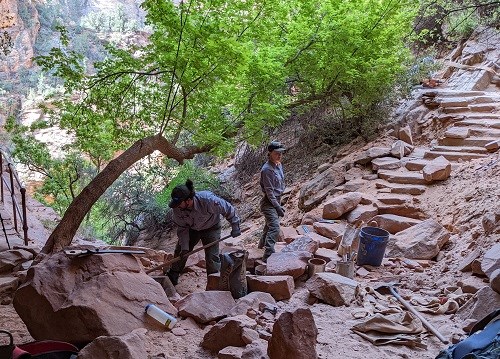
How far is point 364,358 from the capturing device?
11.2 feet

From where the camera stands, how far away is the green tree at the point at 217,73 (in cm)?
630

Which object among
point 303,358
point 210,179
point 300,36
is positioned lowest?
point 303,358

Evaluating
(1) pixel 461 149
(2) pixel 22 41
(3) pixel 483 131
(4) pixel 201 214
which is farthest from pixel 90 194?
(2) pixel 22 41

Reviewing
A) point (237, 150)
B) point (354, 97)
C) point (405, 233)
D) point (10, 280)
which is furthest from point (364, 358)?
point (237, 150)

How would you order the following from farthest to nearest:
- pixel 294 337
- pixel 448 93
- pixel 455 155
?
pixel 448 93, pixel 455 155, pixel 294 337

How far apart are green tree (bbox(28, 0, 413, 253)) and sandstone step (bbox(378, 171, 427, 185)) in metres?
2.45

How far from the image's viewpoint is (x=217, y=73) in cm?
660

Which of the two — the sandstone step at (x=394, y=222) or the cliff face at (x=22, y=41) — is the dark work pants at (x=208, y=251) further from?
the cliff face at (x=22, y=41)

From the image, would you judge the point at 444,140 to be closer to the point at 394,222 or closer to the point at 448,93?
the point at 448,93

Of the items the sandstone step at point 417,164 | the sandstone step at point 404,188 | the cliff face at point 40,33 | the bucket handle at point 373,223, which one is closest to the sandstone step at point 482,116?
the sandstone step at point 417,164

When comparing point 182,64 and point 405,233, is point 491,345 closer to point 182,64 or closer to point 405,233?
point 405,233

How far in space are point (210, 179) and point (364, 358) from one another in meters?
9.43

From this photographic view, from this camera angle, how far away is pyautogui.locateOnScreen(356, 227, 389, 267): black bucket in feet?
18.3

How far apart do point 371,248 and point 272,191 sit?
1.50 m
